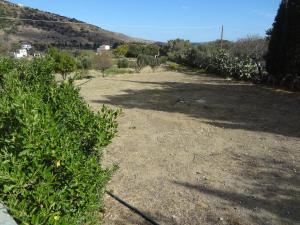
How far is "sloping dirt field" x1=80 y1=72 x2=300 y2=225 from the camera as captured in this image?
4797 mm

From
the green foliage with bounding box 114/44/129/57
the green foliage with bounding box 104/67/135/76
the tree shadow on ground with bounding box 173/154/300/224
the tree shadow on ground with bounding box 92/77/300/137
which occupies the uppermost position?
the green foliage with bounding box 114/44/129/57

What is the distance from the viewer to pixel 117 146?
745 centimetres

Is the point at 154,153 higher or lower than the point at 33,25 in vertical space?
lower

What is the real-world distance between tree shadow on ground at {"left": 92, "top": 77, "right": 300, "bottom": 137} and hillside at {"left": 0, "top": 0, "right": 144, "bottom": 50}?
43.4 feet

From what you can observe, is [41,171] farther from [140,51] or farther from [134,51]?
[134,51]

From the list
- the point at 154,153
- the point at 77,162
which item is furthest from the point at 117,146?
the point at 77,162

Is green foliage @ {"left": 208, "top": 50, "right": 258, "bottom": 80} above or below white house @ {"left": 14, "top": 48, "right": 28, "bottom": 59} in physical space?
below

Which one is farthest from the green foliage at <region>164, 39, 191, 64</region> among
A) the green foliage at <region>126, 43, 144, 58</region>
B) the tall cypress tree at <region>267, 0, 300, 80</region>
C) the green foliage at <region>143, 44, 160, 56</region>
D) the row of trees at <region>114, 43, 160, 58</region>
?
the tall cypress tree at <region>267, 0, 300, 80</region>

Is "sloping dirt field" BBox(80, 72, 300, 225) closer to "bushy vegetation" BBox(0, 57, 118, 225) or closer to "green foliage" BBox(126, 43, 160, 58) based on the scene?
"bushy vegetation" BBox(0, 57, 118, 225)

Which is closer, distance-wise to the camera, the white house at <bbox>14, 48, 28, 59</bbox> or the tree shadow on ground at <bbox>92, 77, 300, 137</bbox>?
the tree shadow on ground at <bbox>92, 77, 300, 137</bbox>

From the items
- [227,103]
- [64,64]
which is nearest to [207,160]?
[227,103]

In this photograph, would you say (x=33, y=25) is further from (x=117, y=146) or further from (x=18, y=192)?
(x=18, y=192)

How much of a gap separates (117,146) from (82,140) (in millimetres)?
3555

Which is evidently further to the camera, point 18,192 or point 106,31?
point 106,31
